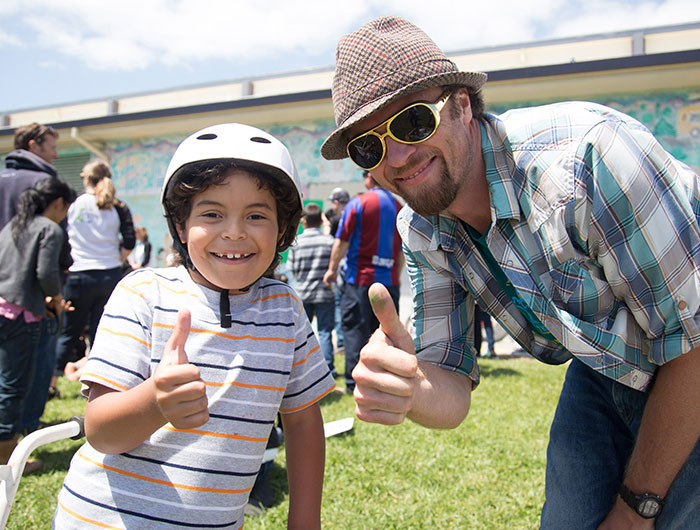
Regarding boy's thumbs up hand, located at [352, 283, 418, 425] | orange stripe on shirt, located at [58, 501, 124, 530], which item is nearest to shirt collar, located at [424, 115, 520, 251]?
boy's thumbs up hand, located at [352, 283, 418, 425]

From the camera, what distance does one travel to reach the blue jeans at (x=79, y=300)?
514 centimetres

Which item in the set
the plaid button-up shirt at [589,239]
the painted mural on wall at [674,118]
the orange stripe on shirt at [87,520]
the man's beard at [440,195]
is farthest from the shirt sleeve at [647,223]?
the painted mural on wall at [674,118]

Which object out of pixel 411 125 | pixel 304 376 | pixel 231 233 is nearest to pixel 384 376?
pixel 304 376

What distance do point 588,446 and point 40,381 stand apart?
368cm

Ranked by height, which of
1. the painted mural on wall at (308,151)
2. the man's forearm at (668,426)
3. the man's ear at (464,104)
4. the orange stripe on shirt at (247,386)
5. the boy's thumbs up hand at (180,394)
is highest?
the painted mural on wall at (308,151)

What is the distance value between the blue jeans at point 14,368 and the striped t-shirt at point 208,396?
217 cm

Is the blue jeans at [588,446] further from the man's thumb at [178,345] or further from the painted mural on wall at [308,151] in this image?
the painted mural on wall at [308,151]

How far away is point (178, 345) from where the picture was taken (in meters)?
1.23

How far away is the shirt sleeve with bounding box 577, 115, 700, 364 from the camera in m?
1.49

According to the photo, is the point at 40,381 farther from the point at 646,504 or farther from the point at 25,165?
the point at 646,504

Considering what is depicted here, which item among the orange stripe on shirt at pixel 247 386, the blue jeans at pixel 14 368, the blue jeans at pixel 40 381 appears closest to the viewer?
the orange stripe on shirt at pixel 247 386

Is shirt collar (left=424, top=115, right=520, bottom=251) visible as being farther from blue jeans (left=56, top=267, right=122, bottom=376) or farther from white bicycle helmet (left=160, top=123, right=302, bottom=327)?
blue jeans (left=56, top=267, right=122, bottom=376)

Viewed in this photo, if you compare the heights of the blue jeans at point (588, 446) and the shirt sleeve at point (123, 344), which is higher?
the shirt sleeve at point (123, 344)

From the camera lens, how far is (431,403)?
1.52 meters
